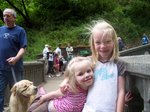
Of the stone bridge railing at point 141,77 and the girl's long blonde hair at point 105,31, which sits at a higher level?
the girl's long blonde hair at point 105,31

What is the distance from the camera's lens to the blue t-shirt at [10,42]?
287 inches

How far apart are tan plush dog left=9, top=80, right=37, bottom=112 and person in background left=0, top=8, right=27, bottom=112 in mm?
159

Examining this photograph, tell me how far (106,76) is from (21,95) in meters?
3.93

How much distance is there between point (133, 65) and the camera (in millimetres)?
3475

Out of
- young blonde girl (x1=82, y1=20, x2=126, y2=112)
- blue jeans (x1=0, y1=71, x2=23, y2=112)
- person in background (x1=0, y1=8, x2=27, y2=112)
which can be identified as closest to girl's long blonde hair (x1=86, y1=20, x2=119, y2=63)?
young blonde girl (x1=82, y1=20, x2=126, y2=112)

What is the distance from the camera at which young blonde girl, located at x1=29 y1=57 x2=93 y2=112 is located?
3.82 metres

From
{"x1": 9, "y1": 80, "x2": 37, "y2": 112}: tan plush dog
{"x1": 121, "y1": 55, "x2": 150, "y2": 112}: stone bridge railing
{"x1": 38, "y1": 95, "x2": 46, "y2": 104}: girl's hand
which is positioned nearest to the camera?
{"x1": 121, "y1": 55, "x2": 150, "y2": 112}: stone bridge railing

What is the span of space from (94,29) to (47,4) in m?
34.8

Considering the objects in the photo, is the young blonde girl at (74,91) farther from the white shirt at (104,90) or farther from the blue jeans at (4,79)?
the blue jeans at (4,79)

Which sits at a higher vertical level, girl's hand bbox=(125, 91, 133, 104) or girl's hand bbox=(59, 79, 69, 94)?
girl's hand bbox=(59, 79, 69, 94)

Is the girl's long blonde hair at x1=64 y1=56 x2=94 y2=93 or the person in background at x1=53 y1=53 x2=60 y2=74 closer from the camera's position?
the girl's long blonde hair at x1=64 y1=56 x2=94 y2=93

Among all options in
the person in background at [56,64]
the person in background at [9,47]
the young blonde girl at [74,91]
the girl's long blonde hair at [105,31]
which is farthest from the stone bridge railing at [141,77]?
the person in background at [56,64]

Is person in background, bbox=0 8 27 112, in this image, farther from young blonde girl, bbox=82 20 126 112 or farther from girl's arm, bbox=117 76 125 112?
girl's arm, bbox=117 76 125 112

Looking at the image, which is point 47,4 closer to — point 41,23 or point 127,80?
point 41,23
